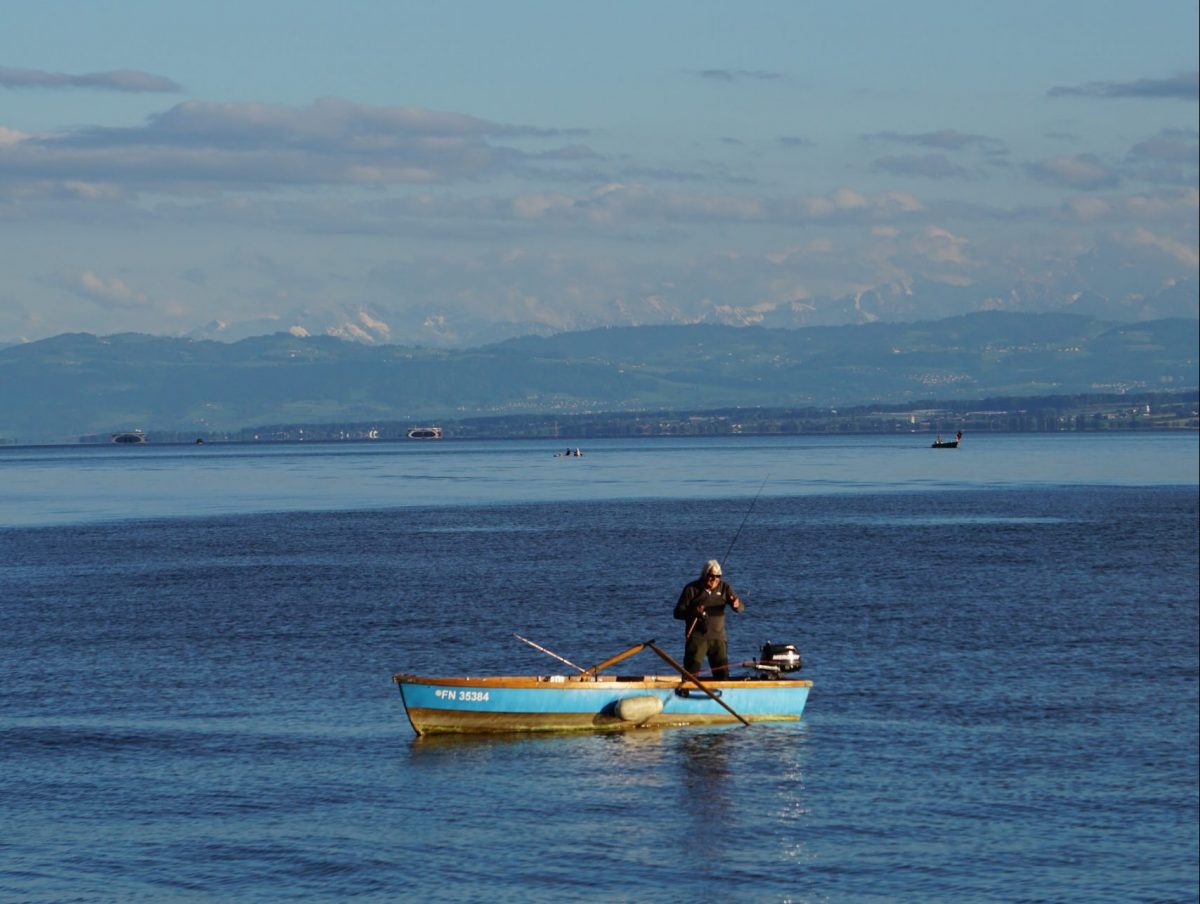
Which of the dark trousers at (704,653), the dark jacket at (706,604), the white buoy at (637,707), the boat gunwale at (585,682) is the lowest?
the white buoy at (637,707)

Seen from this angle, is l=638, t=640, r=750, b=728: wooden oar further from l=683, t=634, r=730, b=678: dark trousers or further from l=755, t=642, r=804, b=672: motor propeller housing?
l=755, t=642, r=804, b=672: motor propeller housing

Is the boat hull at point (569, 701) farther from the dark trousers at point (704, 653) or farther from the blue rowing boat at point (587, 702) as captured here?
the dark trousers at point (704, 653)

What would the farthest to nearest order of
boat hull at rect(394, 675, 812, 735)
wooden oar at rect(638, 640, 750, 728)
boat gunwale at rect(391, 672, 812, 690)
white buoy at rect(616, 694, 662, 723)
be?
wooden oar at rect(638, 640, 750, 728), white buoy at rect(616, 694, 662, 723), boat hull at rect(394, 675, 812, 735), boat gunwale at rect(391, 672, 812, 690)

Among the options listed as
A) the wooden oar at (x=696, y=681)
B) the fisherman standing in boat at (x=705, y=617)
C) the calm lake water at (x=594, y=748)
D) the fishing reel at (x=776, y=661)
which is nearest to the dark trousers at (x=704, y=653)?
the fisherman standing in boat at (x=705, y=617)

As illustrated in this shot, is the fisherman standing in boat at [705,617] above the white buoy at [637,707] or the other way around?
above

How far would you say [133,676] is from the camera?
5519 cm

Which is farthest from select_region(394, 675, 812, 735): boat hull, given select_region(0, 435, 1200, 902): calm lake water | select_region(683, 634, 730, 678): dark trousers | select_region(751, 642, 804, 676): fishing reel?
select_region(751, 642, 804, 676): fishing reel

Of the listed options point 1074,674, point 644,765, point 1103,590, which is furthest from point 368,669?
point 1103,590

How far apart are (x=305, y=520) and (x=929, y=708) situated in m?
106

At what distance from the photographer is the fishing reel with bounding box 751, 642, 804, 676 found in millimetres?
47250

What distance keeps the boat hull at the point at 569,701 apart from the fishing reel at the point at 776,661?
1527mm

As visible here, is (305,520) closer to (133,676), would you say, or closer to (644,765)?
(133,676)

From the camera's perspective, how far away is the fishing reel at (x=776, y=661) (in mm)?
47250

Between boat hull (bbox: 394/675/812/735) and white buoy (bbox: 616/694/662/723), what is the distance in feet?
0.08
